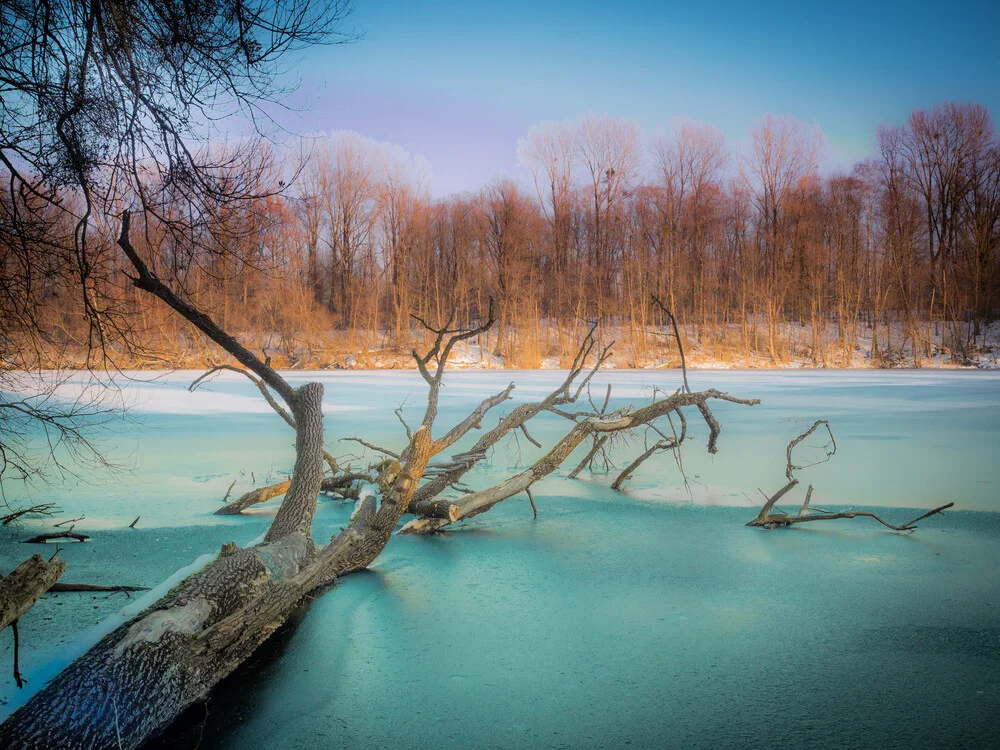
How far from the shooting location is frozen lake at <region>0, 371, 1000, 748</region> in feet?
8.48

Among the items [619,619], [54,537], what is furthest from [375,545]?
[54,537]

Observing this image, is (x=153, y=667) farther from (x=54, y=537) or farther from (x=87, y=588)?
(x=54, y=537)

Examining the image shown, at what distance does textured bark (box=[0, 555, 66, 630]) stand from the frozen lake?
0.31m

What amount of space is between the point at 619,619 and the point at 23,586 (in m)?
2.70

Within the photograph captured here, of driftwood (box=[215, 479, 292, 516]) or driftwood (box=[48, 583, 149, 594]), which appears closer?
driftwood (box=[48, 583, 149, 594])

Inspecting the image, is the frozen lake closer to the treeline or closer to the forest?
the forest

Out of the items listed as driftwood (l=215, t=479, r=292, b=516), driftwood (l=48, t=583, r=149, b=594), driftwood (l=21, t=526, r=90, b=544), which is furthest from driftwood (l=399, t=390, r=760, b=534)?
driftwood (l=21, t=526, r=90, b=544)

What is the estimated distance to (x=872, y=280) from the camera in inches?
1291

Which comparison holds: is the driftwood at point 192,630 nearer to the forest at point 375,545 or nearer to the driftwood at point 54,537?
the forest at point 375,545

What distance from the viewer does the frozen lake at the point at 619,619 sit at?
2584mm

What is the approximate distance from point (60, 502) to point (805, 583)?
20.7ft

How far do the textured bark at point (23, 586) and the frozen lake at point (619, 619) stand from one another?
0.31 metres

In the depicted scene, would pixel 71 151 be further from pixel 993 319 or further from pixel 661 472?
pixel 993 319

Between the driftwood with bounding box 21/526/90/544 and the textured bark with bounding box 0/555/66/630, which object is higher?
the textured bark with bounding box 0/555/66/630
